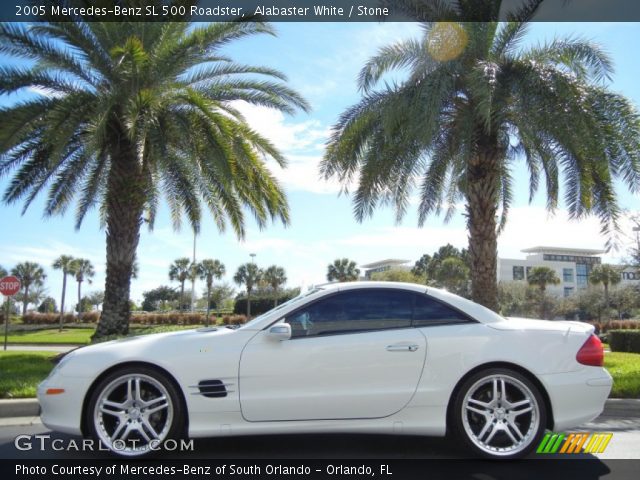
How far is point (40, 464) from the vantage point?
14.3 feet

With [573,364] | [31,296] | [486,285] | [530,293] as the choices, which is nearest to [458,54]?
[486,285]

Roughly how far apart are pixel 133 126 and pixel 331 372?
25.9 ft

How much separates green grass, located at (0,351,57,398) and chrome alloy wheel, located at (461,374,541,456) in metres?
5.32

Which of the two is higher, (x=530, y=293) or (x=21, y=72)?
(x=21, y=72)

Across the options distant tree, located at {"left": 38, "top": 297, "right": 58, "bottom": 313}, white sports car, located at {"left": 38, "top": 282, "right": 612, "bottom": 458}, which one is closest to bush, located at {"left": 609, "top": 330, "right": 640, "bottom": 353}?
white sports car, located at {"left": 38, "top": 282, "right": 612, "bottom": 458}

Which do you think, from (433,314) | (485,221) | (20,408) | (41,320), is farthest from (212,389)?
(41,320)

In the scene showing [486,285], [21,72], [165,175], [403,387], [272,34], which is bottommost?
[403,387]

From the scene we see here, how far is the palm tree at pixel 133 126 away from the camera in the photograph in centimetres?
1148

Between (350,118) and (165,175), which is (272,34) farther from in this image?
(165,175)

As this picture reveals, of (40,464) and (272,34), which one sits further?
(272,34)

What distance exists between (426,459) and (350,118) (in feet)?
30.8

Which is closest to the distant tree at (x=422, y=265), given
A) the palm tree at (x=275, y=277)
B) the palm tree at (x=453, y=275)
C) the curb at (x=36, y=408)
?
the palm tree at (x=453, y=275)

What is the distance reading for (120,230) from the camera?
13.0m

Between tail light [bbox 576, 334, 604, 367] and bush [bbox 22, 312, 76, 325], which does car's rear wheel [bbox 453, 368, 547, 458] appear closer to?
tail light [bbox 576, 334, 604, 367]
